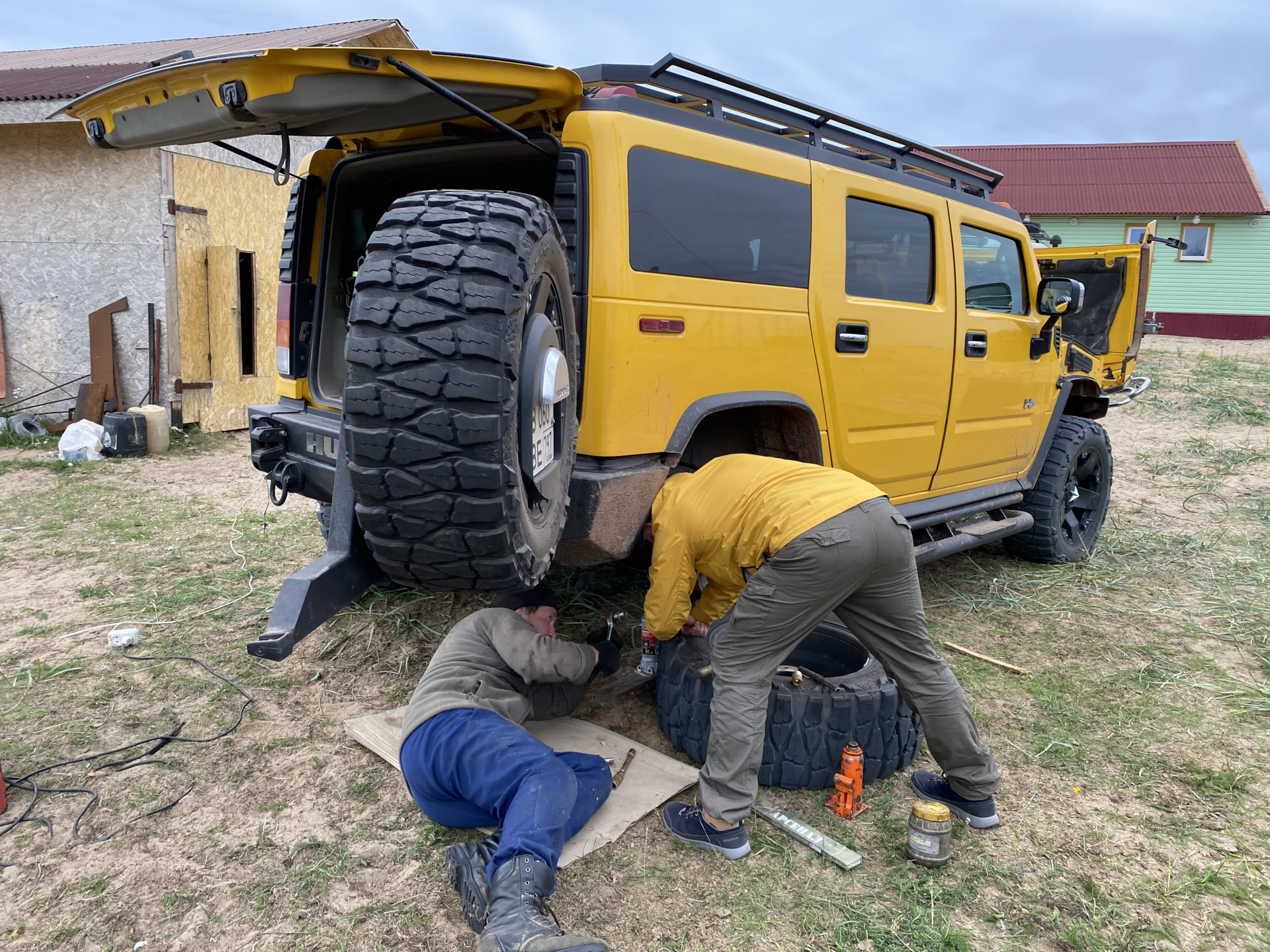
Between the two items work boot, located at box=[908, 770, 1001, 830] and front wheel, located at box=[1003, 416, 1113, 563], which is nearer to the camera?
work boot, located at box=[908, 770, 1001, 830]

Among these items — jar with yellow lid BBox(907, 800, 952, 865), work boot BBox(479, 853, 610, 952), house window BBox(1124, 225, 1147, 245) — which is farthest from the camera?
house window BBox(1124, 225, 1147, 245)

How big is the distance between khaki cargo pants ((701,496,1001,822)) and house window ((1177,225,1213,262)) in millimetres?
27608

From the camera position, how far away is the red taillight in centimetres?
370

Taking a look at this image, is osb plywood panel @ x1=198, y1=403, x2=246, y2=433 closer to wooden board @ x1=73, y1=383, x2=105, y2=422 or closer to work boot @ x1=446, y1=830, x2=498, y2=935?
wooden board @ x1=73, y1=383, x2=105, y2=422

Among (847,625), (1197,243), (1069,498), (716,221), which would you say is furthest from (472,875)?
(1197,243)

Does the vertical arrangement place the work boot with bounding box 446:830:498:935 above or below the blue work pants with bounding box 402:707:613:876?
below

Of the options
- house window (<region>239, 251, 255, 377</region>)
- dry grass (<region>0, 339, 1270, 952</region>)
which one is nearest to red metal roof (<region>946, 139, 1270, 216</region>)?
house window (<region>239, 251, 255, 377</region>)

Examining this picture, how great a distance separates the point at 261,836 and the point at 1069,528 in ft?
17.7

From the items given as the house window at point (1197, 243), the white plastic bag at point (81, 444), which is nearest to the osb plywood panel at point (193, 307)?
the white plastic bag at point (81, 444)

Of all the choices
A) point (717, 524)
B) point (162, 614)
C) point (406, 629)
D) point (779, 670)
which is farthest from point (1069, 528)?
point (162, 614)

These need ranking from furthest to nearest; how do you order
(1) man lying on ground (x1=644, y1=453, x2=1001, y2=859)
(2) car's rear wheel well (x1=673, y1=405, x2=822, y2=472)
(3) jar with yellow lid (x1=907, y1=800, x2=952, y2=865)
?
1. (2) car's rear wheel well (x1=673, y1=405, x2=822, y2=472)
2. (1) man lying on ground (x1=644, y1=453, x2=1001, y2=859)
3. (3) jar with yellow lid (x1=907, y1=800, x2=952, y2=865)

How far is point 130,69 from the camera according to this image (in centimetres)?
938

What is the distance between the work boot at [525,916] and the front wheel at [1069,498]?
14.5 ft

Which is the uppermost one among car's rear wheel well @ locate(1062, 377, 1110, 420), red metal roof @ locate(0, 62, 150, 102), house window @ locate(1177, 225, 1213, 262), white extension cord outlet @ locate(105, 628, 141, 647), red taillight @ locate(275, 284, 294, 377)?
house window @ locate(1177, 225, 1213, 262)
